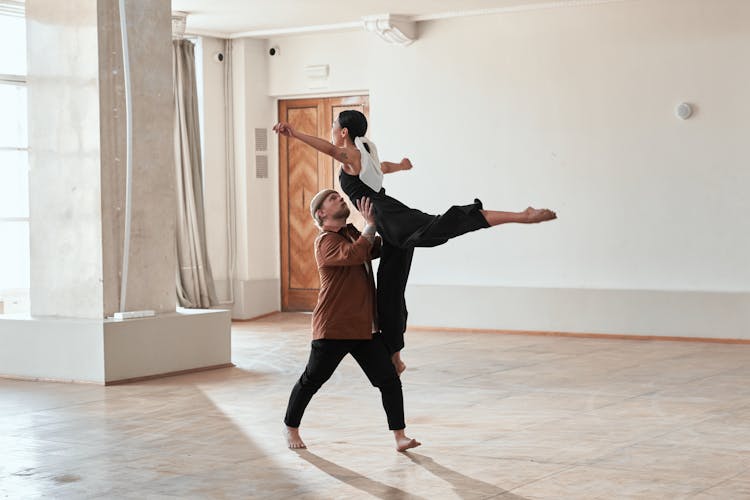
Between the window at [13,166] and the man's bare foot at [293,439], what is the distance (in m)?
6.73

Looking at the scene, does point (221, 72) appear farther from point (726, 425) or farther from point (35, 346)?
point (726, 425)

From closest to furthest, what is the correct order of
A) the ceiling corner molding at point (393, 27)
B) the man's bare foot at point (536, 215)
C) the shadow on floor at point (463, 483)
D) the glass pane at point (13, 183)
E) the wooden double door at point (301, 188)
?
the shadow on floor at point (463, 483)
the man's bare foot at point (536, 215)
the ceiling corner molding at point (393, 27)
the glass pane at point (13, 183)
the wooden double door at point (301, 188)

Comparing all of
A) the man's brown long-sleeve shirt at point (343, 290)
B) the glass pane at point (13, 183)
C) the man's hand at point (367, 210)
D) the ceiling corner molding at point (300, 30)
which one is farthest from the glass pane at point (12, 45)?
the man's brown long-sleeve shirt at point (343, 290)

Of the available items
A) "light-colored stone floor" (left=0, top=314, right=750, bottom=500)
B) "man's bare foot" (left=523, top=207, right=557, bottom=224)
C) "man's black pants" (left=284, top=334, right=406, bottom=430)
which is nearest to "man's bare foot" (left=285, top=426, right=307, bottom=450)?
"light-colored stone floor" (left=0, top=314, right=750, bottom=500)

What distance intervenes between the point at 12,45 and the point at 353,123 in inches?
279

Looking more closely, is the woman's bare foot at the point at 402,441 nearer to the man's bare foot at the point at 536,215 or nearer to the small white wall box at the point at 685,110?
the man's bare foot at the point at 536,215

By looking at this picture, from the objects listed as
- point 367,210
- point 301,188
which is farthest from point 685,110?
point 367,210

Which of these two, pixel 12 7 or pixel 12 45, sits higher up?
pixel 12 7

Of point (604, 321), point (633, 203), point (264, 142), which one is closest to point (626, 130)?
point (633, 203)

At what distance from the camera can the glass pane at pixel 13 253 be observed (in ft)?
38.2

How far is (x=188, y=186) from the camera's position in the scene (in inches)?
478

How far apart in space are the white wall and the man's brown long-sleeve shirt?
574 cm

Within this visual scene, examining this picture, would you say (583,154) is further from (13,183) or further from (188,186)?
(13,183)

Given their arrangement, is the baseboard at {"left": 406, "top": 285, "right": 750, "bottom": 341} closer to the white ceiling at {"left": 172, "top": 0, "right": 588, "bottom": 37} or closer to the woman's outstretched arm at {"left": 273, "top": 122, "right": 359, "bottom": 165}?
the white ceiling at {"left": 172, "top": 0, "right": 588, "bottom": 37}
